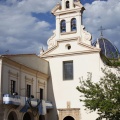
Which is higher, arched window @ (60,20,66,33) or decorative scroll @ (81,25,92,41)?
arched window @ (60,20,66,33)

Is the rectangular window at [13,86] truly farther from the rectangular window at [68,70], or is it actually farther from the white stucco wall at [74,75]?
the rectangular window at [68,70]

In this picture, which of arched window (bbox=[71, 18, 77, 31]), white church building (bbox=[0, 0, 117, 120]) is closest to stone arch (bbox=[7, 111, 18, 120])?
white church building (bbox=[0, 0, 117, 120])

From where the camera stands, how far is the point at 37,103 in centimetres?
3103

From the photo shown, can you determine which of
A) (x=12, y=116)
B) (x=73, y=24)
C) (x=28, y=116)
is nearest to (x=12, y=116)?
(x=12, y=116)

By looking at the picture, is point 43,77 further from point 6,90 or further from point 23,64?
point 6,90

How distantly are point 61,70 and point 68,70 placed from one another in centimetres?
81

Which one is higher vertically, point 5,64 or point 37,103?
point 5,64

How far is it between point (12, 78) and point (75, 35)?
1064cm

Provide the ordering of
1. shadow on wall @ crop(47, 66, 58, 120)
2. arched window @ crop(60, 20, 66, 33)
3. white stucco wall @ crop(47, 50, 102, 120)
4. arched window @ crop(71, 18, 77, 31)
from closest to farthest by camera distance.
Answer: white stucco wall @ crop(47, 50, 102, 120) → shadow on wall @ crop(47, 66, 58, 120) → arched window @ crop(71, 18, 77, 31) → arched window @ crop(60, 20, 66, 33)

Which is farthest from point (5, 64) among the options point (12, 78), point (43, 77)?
point (43, 77)

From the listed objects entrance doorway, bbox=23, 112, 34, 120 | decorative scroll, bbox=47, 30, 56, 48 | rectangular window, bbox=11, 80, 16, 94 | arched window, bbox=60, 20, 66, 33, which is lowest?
entrance doorway, bbox=23, 112, 34, 120

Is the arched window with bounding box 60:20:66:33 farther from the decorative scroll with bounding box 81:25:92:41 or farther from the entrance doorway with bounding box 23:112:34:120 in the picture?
the entrance doorway with bounding box 23:112:34:120

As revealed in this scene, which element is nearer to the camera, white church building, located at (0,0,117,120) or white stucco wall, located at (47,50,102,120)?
white church building, located at (0,0,117,120)

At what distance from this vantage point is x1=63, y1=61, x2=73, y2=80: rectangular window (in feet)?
116
